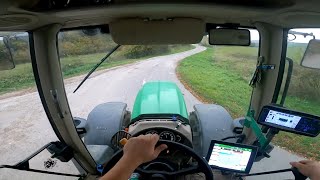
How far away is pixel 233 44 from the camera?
104 inches

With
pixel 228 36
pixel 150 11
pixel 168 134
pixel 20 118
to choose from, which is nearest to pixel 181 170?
pixel 150 11

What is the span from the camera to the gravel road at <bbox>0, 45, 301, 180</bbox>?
4.29m

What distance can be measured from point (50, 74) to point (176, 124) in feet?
3.59

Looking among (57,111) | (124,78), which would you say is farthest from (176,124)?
(124,78)

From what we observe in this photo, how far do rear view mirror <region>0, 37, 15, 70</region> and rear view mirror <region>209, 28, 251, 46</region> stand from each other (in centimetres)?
142

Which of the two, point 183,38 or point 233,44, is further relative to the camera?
point 233,44

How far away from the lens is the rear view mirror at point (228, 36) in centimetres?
261

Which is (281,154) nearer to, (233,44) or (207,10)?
(233,44)

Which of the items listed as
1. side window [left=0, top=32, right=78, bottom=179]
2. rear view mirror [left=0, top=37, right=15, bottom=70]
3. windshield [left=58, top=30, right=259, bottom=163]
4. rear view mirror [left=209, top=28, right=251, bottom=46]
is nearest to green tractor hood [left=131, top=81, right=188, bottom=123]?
windshield [left=58, top=30, right=259, bottom=163]

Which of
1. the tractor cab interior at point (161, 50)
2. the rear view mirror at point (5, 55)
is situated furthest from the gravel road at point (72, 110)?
the rear view mirror at point (5, 55)

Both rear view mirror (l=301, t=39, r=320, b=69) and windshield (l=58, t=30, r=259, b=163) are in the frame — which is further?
windshield (l=58, t=30, r=259, b=163)

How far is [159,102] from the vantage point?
3.43 metres

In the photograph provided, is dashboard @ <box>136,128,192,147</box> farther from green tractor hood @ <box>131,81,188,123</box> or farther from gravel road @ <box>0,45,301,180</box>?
gravel road @ <box>0,45,301,180</box>

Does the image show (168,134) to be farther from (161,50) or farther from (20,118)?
(20,118)
